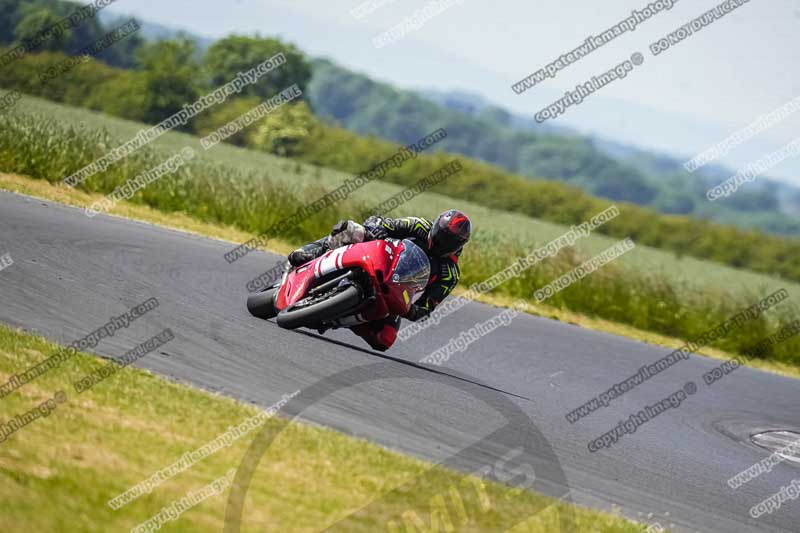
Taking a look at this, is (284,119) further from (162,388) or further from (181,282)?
(162,388)

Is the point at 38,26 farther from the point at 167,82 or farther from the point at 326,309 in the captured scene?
the point at 326,309

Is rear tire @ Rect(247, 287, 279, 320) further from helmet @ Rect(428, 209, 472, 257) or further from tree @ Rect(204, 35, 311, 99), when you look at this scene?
tree @ Rect(204, 35, 311, 99)

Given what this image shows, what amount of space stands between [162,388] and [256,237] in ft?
36.8

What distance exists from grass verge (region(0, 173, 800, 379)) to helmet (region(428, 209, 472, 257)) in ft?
24.9

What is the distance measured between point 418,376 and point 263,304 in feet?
5.79

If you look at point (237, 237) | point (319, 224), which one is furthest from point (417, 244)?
point (319, 224)

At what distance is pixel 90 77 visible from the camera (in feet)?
203

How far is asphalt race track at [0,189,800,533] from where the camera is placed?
700 cm

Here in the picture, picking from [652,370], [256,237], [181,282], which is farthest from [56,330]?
[256,237]

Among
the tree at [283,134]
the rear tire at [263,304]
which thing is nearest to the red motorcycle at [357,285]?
the rear tire at [263,304]

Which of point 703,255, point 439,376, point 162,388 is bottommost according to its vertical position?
point 703,255

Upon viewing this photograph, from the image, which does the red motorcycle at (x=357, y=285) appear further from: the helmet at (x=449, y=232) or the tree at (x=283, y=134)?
the tree at (x=283, y=134)

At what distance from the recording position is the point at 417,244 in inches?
350

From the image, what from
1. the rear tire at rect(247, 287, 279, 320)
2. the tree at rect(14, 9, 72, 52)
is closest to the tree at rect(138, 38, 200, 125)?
the tree at rect(14, 9, 72, 52)
